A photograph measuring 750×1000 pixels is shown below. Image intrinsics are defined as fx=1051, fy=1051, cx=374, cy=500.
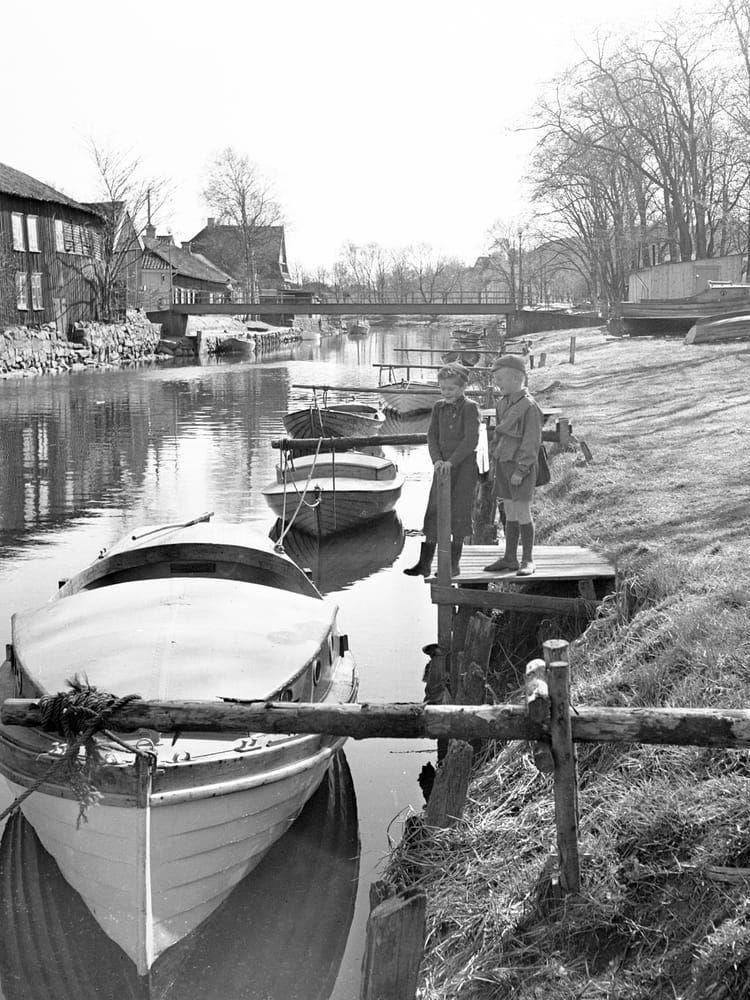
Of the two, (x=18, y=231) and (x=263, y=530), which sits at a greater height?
(x=18, y=231)

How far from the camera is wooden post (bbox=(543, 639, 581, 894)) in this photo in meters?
4.28

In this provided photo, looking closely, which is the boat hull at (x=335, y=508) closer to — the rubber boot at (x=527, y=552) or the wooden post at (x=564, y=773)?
the rubber boot at (x=527, y=552)

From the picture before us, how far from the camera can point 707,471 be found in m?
12.0

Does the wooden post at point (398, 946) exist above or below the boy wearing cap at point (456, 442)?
below

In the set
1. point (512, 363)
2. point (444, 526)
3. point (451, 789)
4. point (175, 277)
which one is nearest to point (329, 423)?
point (444, 526)

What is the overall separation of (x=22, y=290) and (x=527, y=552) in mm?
45303

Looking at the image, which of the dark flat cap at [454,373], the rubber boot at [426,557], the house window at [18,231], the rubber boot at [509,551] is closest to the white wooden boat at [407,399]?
the rubber boot at [426,557]

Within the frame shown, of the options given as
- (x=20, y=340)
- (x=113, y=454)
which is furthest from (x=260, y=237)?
(x=113, y=454)

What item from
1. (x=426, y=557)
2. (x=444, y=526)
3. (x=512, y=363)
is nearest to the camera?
(x=512, y=363)

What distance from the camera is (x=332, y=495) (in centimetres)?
1580

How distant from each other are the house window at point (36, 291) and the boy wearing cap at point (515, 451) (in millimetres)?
45820

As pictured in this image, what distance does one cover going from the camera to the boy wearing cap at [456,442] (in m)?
8.85

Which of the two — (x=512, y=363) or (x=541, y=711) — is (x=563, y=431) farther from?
(x=541, y=711)

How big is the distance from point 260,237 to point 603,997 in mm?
111662
